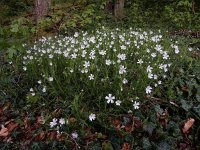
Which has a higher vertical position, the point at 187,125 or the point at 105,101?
the point at 105,101

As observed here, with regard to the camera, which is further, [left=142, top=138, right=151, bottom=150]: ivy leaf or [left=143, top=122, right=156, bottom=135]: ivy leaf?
[left=143, top=122, right=156, bottom=135]: ivy leaf

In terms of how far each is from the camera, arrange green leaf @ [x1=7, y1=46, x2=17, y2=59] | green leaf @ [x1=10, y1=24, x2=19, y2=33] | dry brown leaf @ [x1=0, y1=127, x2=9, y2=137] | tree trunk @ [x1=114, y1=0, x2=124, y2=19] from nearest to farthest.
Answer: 1. green leaf @ [x1=7, y1=46, x2=17, y2=59]
2. green leaf @ [x1=10, y1=24, x2=19, y2=33]
3. dry brown leaf @ [x1=0, y1=127, x2=9, y2=137]
4. tree trunk @ [x1=114, y1=0, x2=124, y2=19]

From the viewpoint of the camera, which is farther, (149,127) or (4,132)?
(4,132)

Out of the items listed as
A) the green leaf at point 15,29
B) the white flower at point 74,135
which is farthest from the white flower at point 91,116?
the green leaf at point 15,29

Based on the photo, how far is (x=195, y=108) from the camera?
12.8ft

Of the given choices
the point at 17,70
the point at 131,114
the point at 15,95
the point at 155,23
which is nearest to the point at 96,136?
the point at 131,114

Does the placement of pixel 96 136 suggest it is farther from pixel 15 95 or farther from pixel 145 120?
pixel 15 95

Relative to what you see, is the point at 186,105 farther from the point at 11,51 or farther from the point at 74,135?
the point at 11,51

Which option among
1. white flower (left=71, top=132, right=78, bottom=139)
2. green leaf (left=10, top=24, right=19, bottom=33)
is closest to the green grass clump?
white flower (left=71, top=132, right=78, bottom=139)

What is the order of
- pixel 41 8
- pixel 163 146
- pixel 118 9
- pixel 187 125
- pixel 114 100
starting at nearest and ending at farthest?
1. pixel 163 146
2. pixel 187 125
3. pixel 114 100
4. pixel 41 8
5. pixel 118 9

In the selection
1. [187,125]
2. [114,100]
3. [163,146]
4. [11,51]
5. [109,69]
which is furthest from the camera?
[109,69]

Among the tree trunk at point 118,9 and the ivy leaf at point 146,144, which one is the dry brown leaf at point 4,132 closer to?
the ivy leaf at point 146,144

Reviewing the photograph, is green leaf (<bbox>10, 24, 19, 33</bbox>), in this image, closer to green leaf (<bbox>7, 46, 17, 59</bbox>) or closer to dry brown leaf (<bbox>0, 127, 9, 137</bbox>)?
green leaf (<bbox>7, 46, 17, 59</bbox>)

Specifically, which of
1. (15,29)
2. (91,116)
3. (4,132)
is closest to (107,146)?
(91,116)
